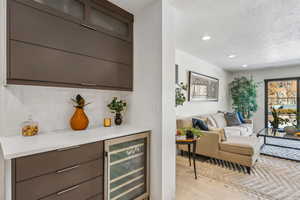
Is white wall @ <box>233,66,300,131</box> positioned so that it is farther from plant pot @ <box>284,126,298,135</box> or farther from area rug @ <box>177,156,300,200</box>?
area rug @ <box>177,156,300,200</box>

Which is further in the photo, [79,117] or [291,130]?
[291,130]

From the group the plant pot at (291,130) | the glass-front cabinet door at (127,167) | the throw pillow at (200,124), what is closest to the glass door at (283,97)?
the plant pot at (291,130)

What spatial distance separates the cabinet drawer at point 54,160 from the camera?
0.97 meters

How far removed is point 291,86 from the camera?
5.18 meters

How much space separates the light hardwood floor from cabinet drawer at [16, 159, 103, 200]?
49.1 inches

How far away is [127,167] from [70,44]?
1.40 meters

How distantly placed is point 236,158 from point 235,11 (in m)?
2.34

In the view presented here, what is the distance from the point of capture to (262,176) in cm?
→ 245

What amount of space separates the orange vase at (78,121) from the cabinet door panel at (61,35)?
25.7 inches

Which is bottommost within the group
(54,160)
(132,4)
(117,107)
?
(54,160)

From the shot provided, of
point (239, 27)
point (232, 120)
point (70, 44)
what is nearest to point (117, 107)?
point (70, 44)

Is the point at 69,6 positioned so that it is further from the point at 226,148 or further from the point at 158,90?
the point at 226,148

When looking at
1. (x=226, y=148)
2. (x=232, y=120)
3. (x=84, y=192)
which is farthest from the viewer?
(x=232, y=120)

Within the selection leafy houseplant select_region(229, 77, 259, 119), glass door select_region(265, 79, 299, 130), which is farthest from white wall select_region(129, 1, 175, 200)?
glass door select_region(265, 79, 299, 130)
